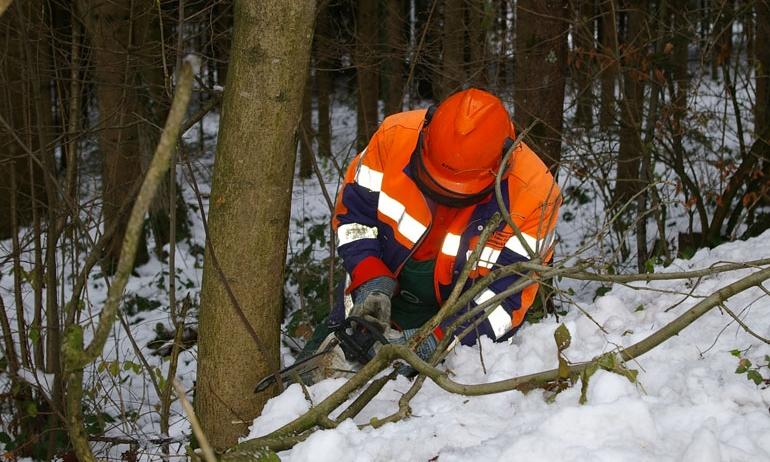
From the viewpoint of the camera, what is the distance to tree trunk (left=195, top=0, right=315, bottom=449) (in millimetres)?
2271

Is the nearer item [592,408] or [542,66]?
[592,408]

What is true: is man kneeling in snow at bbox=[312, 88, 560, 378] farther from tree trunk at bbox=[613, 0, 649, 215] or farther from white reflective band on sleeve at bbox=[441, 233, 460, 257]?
tree trunk at bbox=[613, 0, 649, 215]

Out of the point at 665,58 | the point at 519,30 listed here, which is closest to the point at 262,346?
the point at 519,30

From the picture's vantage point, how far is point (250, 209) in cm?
236

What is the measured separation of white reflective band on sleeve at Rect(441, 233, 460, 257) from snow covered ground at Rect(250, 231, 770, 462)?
62 cm

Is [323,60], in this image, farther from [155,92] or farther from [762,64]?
[762,64]

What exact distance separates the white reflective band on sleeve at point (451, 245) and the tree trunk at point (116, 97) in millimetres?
1410

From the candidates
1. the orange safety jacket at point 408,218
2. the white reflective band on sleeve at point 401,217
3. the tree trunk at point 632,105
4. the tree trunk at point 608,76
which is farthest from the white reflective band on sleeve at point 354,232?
the tree trunk at point 608,76

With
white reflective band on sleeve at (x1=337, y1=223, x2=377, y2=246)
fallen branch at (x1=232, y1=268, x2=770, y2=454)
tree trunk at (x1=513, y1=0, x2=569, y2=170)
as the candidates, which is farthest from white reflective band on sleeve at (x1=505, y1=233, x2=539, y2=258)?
tree trunk at (x1=513, y1=0, x2=569, y2=170)

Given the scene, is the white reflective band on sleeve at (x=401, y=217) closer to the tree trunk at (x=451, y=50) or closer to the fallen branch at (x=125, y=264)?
the fallen branch at (x=125, y=264)

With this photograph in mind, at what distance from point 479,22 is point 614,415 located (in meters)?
5.76

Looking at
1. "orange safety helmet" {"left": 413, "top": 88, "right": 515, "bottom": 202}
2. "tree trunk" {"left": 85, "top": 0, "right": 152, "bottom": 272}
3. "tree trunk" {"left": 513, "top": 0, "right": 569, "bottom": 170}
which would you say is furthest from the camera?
"tree trunk" {"left": 513, "top": 0, "right": 569, "bottom": 170}

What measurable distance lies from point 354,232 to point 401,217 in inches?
9.3

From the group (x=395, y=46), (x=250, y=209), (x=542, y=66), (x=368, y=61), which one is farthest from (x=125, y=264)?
(x=542, y=66)
